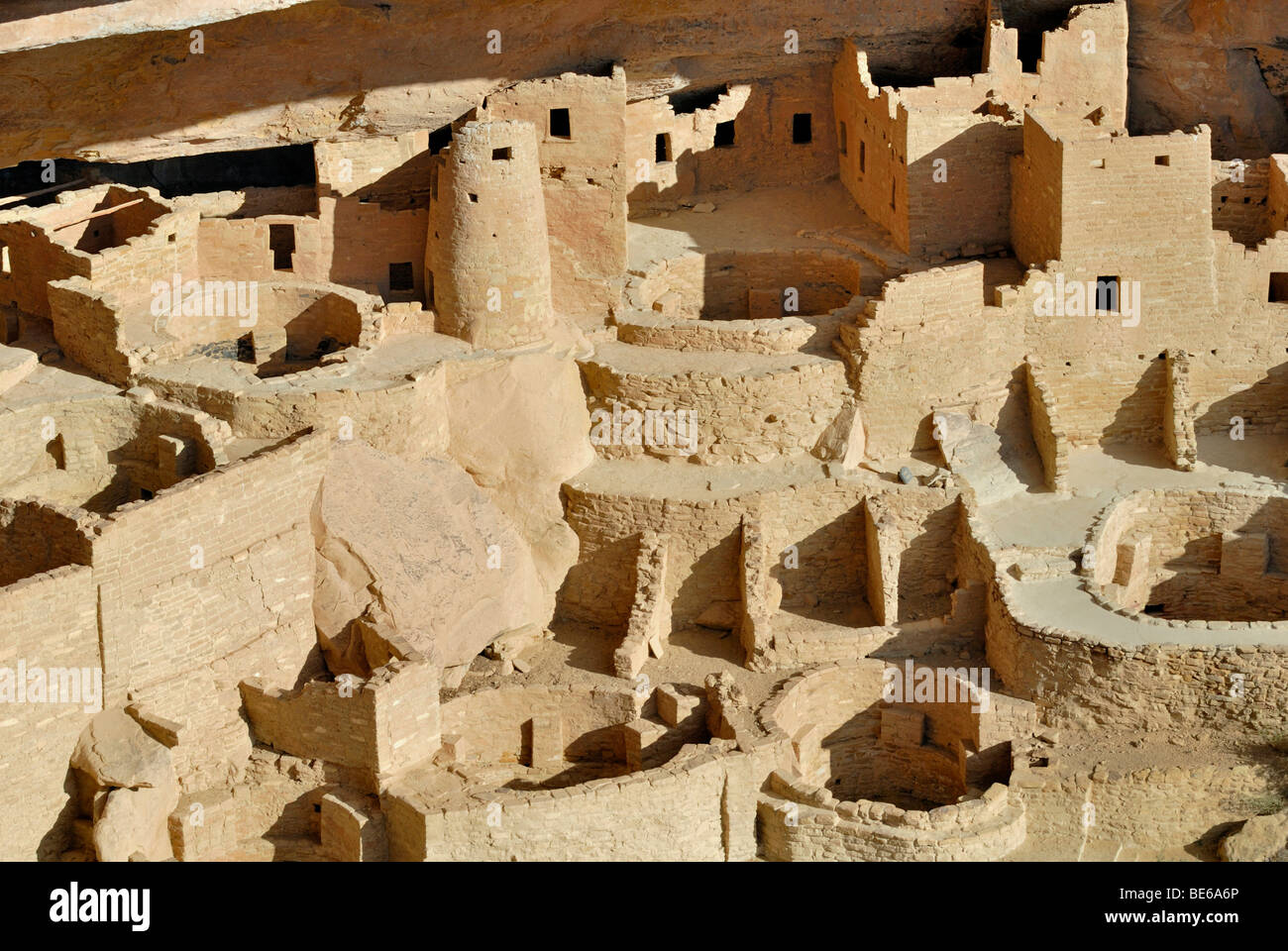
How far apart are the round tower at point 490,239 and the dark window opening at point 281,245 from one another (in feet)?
6.94

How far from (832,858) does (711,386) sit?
691cm

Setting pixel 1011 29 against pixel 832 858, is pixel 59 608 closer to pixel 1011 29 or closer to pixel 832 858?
pixel 832 858

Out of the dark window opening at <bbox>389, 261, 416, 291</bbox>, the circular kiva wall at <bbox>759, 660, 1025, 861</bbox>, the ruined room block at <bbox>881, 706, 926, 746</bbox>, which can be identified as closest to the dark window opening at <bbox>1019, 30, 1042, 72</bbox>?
the dark window opening at <bbox>389, 261, 416, 291</bbox>

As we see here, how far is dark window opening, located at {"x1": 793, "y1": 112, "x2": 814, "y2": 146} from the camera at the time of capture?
4200 cm

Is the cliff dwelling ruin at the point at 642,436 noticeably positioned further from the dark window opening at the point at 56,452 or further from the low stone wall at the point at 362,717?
the dark window opening at the point at 56,452

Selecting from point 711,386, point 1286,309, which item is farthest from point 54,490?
point 1286,309

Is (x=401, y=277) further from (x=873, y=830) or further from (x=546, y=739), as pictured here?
(x=873, y=830)

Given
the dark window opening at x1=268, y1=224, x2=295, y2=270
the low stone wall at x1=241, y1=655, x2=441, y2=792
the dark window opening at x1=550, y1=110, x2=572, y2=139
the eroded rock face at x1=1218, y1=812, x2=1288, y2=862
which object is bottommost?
the eroded rock face at x1=1218, y1=812, x2=1288, y2=862

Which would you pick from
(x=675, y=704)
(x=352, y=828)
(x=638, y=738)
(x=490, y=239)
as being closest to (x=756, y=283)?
(x=490, y=239)

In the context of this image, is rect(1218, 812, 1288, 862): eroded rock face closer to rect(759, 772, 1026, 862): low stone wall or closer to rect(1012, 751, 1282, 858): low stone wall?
rect(1012, 751, 1282, 858): low stone wall

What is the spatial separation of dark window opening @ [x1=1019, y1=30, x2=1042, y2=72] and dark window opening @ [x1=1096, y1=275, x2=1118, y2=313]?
385cm

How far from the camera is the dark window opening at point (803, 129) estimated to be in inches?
1654

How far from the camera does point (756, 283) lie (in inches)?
1572

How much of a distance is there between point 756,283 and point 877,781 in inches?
313
